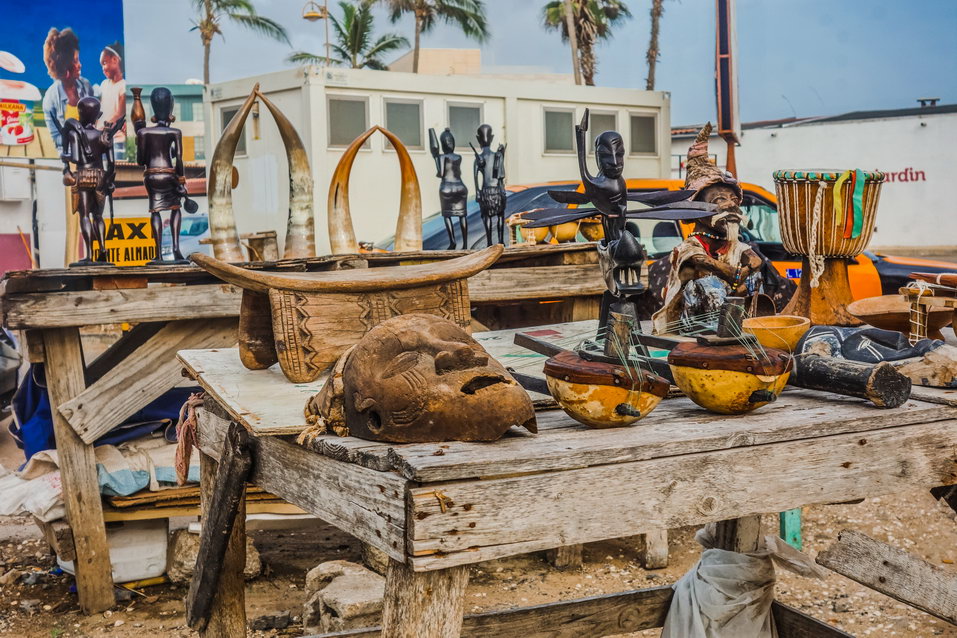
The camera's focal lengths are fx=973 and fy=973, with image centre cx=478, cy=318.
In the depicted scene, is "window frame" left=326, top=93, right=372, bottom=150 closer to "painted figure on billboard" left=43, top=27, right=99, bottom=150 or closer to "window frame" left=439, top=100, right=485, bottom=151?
"window frame" left=439, top=100, right=485, bottom=151

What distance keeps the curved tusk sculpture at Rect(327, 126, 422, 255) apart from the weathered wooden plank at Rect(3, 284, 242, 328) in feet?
2.29

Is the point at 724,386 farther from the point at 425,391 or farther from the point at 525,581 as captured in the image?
the point at 525,581

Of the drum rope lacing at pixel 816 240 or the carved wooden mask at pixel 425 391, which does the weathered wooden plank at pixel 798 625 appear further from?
the carved wooden mask at pixel 425 391

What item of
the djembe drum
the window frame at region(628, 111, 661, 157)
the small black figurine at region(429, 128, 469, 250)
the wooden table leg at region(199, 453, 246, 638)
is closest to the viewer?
the wooden table leg at region(199, 453, 246, 638)

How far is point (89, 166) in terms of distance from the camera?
532 centimetres

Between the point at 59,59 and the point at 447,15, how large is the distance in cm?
1819

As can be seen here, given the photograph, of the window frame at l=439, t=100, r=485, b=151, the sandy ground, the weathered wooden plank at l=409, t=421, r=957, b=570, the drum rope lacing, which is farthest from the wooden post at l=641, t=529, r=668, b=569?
the window frame at l=439, t=100, r=485, b=151

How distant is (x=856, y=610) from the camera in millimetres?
4629

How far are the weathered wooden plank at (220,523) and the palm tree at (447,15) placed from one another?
82.1ft

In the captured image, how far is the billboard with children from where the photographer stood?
10.4 metres

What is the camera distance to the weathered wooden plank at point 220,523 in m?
2.60

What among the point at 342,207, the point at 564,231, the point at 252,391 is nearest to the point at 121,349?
the point at 342,207

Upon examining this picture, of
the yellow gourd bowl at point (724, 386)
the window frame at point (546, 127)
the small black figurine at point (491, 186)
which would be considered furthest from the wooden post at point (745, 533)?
the window frame at point (546, 127)

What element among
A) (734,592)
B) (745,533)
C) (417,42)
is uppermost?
(417,42)
